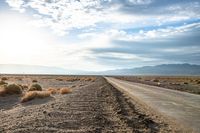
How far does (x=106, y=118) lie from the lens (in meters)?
14.0

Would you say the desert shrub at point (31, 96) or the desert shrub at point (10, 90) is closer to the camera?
the desert shrub at point (31, 96)

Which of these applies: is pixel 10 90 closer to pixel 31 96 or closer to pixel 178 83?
pixel 31 96

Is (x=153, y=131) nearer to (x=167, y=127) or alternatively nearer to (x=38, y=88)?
(x=167, y=127)

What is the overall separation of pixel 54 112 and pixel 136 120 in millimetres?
4155

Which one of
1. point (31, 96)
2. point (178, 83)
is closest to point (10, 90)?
point (31, 96)

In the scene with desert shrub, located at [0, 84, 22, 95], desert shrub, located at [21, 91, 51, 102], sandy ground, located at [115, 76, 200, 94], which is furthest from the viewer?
sandy ground, located at [115, 76, 200, 94]

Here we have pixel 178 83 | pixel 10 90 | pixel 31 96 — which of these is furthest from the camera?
pixel 178 83

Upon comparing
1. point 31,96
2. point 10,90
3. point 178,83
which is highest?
point 10,90

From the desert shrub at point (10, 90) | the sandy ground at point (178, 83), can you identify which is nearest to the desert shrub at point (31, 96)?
the desert shrub at point (10, 90)

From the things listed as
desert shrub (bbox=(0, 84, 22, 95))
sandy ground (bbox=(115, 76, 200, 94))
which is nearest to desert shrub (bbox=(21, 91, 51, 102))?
desert shrub (bbox=(0, 84, 22, 95))

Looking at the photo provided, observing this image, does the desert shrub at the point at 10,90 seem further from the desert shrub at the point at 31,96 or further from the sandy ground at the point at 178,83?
the sandy ground at the point at 178,83

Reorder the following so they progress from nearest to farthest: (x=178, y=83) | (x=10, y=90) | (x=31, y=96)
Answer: (x=31, y=96)
(x=10, y=90)
(x=178, y=83)

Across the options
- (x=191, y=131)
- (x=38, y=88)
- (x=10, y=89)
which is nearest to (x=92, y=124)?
(x=191, y=131)

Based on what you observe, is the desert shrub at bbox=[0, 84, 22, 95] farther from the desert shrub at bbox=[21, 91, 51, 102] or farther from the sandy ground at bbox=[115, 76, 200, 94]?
the sandy ground at bbox=[115, 76, 200, 94]
